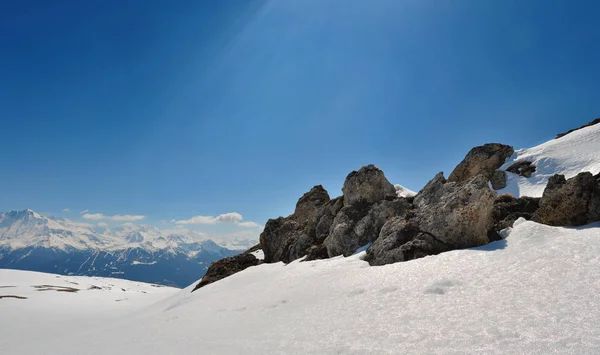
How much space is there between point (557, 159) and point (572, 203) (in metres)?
35.9

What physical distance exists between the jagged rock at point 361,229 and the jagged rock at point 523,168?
29270 millimetres

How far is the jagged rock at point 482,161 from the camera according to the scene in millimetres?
46378

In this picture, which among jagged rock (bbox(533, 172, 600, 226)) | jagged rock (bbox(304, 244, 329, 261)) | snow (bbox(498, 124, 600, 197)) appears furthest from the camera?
snow (bbox(498, 124, 600, 197))

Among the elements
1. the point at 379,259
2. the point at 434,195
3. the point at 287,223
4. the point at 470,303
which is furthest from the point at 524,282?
the point at 287,223

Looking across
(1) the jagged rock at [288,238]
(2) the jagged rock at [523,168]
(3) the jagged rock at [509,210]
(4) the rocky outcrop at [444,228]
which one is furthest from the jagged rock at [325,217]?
(2) the jagged rock at [523,168]

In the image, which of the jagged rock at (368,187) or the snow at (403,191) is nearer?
the jagged rock at (368,187)

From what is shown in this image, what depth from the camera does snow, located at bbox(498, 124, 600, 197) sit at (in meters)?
37.8

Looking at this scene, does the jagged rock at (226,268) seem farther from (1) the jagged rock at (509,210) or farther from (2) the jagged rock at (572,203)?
(2) the jagged rock at (572,203)

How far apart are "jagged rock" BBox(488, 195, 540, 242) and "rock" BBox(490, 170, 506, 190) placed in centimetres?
2668

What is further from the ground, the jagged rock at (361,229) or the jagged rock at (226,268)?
the jagged rock at (361,229)

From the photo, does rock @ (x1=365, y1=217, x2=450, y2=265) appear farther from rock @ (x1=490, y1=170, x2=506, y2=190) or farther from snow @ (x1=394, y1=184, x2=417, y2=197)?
rock @ (x1=490, y1=170, x2=506, y2=190)

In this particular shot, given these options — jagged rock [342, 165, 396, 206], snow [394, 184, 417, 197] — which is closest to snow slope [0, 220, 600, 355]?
jagged rock [342, 165, 396, 206]

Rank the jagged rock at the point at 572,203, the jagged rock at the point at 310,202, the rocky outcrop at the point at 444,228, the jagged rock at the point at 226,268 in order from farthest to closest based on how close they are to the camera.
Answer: the jagged rock at the point at 310,202 → the jagged rock at the point at 226,268 → the rocky outcrop at the point at 444,228 → the jagged rock at the point at 572,203

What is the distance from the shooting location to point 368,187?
98.8 feet
